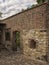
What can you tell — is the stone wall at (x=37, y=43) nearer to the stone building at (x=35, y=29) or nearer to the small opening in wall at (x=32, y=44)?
the stone building at (x=35, y=29)

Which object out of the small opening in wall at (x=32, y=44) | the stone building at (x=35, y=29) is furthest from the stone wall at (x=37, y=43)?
the small opening in wall at (x=32, y=44)

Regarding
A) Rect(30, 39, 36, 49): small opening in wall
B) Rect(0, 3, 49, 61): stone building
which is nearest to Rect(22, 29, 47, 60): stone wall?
Rect(0, 3, 49, 61): stone building

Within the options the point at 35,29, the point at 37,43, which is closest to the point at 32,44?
the point at 37,43

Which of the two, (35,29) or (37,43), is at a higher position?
(35,29)

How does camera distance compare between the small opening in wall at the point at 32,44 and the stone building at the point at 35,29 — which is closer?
the stone building at the point at 35,29

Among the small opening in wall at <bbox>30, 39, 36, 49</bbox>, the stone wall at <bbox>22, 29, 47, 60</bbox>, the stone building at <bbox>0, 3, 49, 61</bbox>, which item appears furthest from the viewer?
the small opening in wall at <bbox>30, 39, 36, 49</bbox>

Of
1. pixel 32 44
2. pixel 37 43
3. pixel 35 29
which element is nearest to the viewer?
→ pixel 37 43

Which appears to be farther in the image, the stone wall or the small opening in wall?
the small opening in wall

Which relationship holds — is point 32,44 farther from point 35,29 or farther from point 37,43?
point 35,29

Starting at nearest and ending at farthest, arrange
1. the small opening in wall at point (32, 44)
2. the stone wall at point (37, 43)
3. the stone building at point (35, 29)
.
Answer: the stone building at point (35, 29)
the stone wall at point (37, 43)
the small opening in wall at point (32, 44)

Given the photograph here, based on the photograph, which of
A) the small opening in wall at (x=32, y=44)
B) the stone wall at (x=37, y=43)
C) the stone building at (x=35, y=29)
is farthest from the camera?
the small opening in wall at (x=32, y=44)

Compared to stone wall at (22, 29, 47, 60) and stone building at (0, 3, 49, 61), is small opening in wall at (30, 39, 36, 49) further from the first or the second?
stone wall at (22, 29, 47, 60)

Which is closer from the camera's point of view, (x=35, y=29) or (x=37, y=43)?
(x=37, y=43)

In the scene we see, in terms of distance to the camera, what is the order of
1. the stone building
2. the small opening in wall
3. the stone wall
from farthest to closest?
the small opening in wall < the stone wall < the stone building
